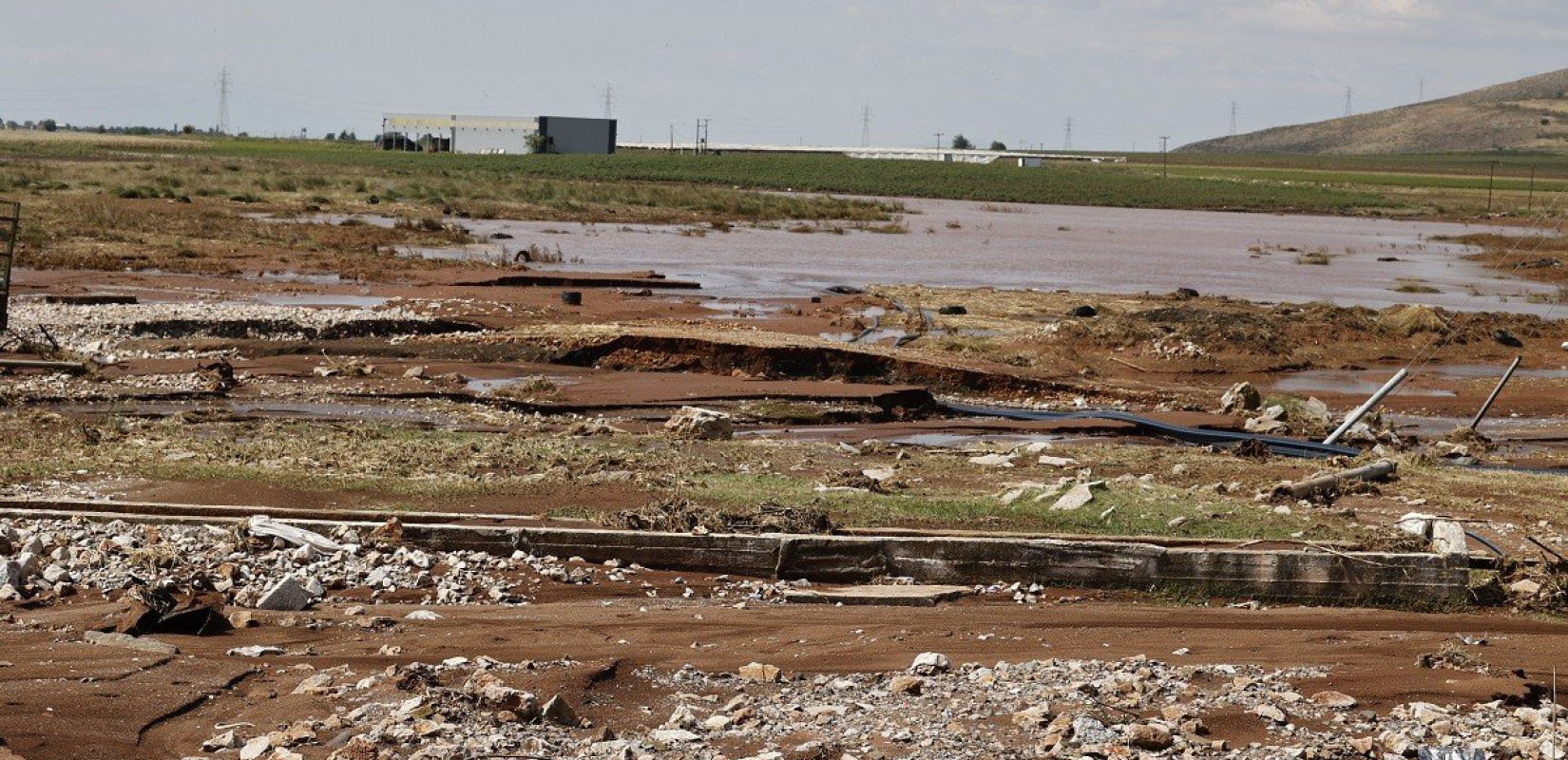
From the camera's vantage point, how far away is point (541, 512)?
10.9 m

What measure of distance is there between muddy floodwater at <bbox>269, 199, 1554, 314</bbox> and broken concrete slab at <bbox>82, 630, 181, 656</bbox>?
23628mm

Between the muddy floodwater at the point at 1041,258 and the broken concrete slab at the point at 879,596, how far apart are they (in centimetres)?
2057

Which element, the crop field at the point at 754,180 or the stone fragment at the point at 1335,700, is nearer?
the stone fragment at the point at 1335,700

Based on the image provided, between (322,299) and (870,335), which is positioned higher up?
(322,299)

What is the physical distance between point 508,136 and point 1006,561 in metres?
124

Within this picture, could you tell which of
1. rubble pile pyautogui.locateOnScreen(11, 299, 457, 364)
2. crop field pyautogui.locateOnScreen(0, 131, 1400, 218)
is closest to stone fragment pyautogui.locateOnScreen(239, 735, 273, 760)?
rubble pile pyautogui.locateOnScreen(11, 299, 457, 364)

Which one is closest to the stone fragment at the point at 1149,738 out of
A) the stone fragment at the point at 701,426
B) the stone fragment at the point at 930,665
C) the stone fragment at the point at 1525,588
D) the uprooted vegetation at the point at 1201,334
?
the stone fragment at the point at 930,665

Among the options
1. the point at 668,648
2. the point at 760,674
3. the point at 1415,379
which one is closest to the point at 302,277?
the point at 1415,379

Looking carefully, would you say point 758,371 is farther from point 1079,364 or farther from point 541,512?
point 541,512

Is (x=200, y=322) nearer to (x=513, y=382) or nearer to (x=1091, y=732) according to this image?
(x=513, y=382)

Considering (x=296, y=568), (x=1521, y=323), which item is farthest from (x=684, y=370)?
(x=1521, y=323)

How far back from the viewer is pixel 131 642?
7531mm

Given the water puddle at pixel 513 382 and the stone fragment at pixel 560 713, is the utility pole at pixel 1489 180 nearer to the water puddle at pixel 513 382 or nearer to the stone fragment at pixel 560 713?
the water puddle at pixel 513 382

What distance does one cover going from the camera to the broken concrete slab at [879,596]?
923 centimetres
